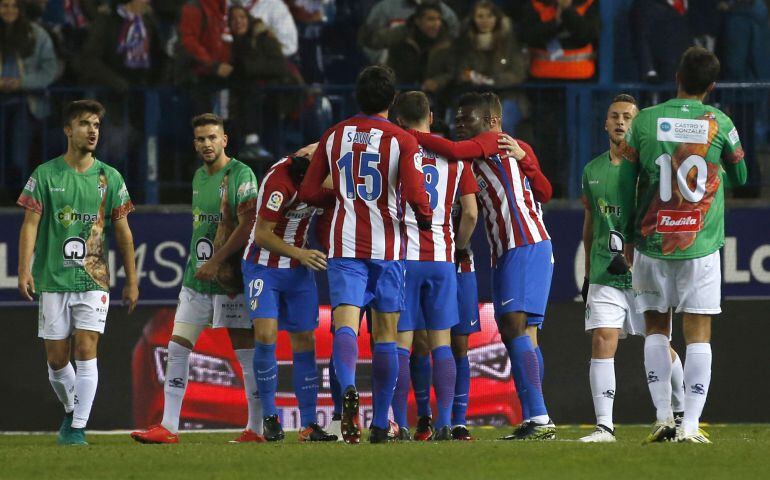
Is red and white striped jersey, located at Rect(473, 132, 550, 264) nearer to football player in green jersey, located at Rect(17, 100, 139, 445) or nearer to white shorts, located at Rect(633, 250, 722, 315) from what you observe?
white shorts, located at Rect(633, 250, 722, 315)

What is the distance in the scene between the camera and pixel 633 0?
544 inches

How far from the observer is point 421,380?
9.80m

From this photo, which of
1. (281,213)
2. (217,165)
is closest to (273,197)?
(281,213)

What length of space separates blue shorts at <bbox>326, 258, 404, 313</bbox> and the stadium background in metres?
4.25

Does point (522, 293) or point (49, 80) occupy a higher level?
point (49, 80)

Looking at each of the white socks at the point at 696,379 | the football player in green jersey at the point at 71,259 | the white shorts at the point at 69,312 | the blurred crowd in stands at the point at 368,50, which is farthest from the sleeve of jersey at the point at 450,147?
the blurred crowd in stands at the point at 368,50

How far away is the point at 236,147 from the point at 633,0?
380cm

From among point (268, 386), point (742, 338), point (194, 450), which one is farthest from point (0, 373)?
point (742, 338)

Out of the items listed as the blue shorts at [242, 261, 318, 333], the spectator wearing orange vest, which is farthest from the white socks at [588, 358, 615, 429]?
the spectator wearing orange vest

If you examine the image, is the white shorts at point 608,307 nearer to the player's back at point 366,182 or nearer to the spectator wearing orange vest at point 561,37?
the player's back at point 366,182

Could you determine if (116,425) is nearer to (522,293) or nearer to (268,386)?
(268,386)

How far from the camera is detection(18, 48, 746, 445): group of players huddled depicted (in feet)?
26.7

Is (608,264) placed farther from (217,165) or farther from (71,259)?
(71,259)

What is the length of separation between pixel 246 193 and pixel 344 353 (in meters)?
2.02
